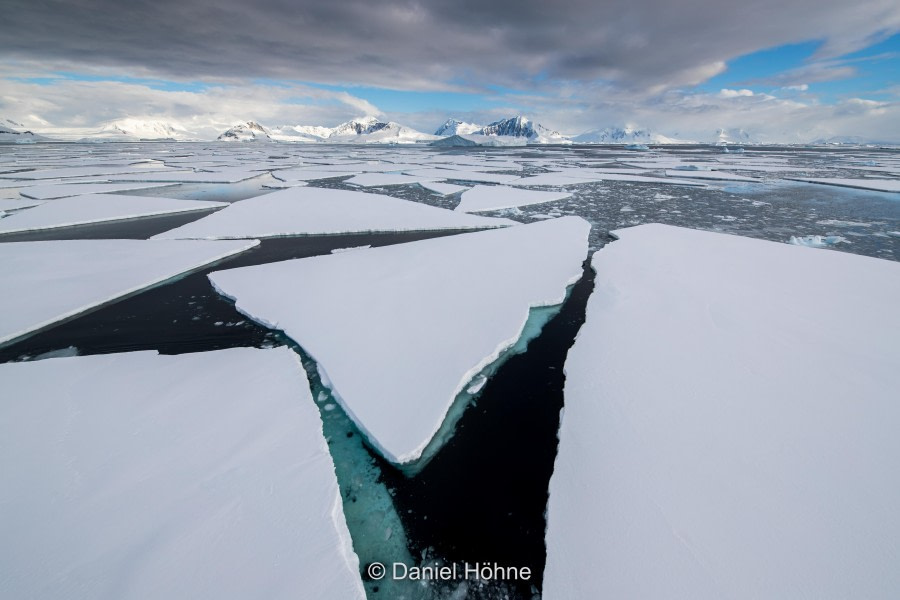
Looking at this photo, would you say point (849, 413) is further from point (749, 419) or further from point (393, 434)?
point (393, 434)

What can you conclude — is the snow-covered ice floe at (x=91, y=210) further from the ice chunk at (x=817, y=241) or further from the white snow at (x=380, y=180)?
the ice chunk at (x=817, y=241)

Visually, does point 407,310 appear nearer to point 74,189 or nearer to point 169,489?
point 169,489

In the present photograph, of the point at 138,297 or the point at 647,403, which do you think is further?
the point at 138,297

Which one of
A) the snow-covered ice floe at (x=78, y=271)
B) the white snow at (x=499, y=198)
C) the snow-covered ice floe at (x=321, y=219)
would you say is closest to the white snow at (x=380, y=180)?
the white snow at (x=499, y=198)

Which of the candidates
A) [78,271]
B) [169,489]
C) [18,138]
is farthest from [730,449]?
[18,138]

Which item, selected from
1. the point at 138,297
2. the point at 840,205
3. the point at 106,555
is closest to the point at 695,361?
the point at 106,555

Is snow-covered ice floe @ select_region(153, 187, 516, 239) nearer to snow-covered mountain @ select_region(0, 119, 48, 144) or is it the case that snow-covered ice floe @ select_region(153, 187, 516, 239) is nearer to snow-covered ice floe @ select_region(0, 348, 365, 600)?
snow-covered ice floe @ select_region(0, 348, 365, 600)
